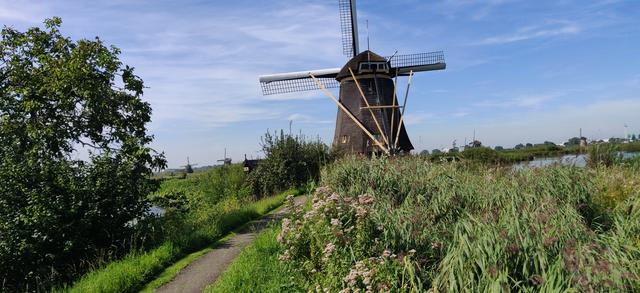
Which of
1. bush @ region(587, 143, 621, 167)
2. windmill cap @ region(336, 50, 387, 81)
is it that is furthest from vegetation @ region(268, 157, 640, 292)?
windmill cap @ region(336, 50, 387, 81)

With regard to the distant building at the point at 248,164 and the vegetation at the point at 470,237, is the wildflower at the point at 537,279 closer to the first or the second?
the vegetation at the point at 470,237

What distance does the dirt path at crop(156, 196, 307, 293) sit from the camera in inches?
280

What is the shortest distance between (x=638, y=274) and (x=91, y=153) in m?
10.7

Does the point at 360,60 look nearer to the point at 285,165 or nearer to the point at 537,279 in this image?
the point at 285,165

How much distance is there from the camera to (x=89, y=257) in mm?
9719

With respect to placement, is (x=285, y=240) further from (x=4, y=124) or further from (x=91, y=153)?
(x=4, y=124)

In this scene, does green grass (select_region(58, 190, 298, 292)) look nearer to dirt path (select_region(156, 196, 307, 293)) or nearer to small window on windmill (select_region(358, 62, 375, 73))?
dirt path (select_region(156, 196, 307, 293))

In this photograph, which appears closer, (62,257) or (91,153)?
(62,257)

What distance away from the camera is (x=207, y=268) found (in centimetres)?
798

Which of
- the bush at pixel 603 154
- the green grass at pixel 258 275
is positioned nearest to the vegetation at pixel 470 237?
the green grass at pixel 258 275

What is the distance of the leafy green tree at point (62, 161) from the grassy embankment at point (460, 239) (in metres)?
4.06

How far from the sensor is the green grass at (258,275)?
606cm

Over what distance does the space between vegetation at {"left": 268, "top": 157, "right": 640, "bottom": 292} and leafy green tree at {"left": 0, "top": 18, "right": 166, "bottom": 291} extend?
4801 millimetres

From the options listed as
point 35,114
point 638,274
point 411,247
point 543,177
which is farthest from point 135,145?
point 638,274
